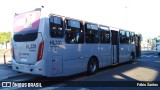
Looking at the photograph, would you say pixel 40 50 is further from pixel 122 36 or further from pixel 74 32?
pixel 122 36

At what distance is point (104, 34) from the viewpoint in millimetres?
14844

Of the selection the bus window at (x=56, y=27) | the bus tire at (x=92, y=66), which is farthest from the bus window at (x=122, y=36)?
the bus window at (x=56, y=27)

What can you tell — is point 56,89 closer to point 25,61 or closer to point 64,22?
point 25,61

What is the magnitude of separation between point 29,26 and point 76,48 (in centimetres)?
249

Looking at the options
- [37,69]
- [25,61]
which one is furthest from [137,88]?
[25,61]

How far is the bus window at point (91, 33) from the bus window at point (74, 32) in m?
0.57

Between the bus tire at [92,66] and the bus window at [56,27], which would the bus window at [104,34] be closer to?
the bus tire at [92,66]

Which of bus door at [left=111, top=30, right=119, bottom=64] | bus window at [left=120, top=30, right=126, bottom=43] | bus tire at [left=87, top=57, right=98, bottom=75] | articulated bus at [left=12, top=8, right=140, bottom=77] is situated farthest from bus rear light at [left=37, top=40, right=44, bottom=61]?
bus window at [left=120, top=30, right=126, bottom=43]

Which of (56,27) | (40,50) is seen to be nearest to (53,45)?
(40,50)

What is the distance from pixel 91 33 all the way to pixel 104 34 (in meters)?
1.89

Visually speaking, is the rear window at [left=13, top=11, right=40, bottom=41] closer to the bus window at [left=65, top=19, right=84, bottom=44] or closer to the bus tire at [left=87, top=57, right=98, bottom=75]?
the bus window at [left=65, top=19, right=84, bottom=44]

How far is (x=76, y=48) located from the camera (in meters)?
11.6

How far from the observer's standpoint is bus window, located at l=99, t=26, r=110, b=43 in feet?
47.5

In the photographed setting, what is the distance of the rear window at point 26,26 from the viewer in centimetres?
1011
